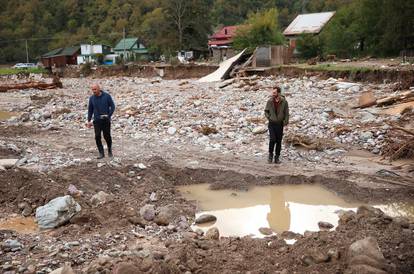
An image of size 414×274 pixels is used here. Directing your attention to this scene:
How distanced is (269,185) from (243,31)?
34.4 metres

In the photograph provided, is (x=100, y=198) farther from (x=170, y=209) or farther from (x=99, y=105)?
(x=99, y=105)

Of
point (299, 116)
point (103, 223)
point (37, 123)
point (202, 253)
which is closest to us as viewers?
point (202, 253)

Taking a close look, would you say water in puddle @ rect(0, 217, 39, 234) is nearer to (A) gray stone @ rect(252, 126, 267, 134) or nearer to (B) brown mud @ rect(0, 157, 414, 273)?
(B) brown mud @ rect(0, 157, 414, 273)

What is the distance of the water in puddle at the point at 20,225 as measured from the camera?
19.7 ft

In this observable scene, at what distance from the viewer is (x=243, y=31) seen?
40.7 metres

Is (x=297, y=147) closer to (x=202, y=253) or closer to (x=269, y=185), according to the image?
(x=269, y=185)

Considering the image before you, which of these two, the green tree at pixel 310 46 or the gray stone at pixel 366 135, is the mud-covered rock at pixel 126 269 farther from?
the green tree at pixel 310 46

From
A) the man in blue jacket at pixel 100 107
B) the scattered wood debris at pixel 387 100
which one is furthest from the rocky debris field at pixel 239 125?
the man in blue jacket at pixel 100 107

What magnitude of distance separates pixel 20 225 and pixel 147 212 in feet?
6.00

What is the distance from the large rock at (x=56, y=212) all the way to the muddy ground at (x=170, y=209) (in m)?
0.12

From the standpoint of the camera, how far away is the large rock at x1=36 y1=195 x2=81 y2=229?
5.99 meters

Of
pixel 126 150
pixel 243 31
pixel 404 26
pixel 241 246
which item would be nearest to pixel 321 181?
pixel 241 246

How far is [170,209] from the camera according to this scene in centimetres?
664

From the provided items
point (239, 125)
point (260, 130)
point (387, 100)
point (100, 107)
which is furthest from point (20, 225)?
point (387, 100)
